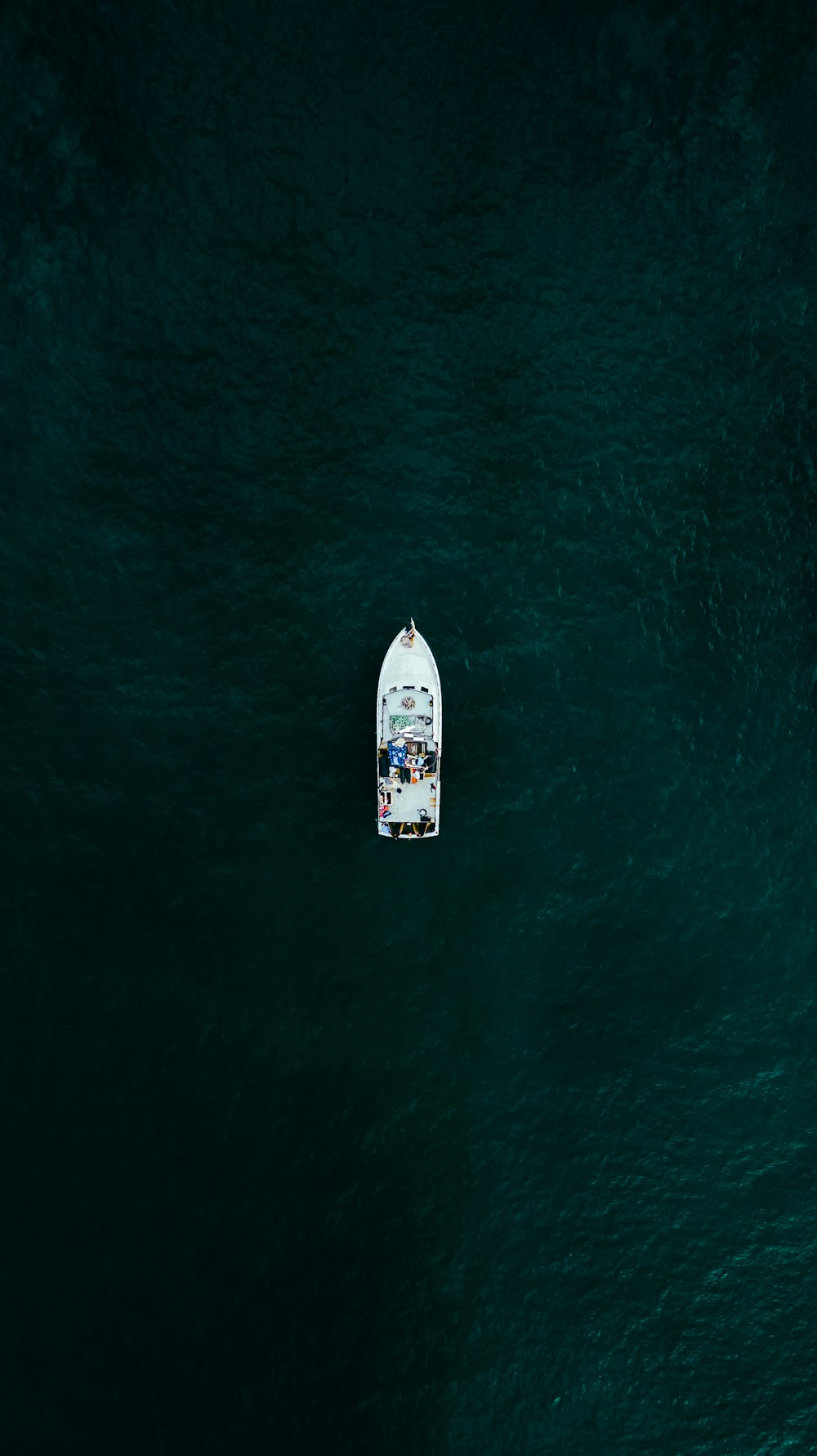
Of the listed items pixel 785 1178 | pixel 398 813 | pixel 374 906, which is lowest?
pixel 785 1178

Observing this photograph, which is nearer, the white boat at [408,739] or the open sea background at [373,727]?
the open sea background at [373,727]

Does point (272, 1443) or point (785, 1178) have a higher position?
point (785, 1178)

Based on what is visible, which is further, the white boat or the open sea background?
the white boat

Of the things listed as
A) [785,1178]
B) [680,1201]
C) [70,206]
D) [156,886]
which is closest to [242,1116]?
[156,886]

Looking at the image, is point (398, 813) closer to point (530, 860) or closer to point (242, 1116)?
point (530, 860)
